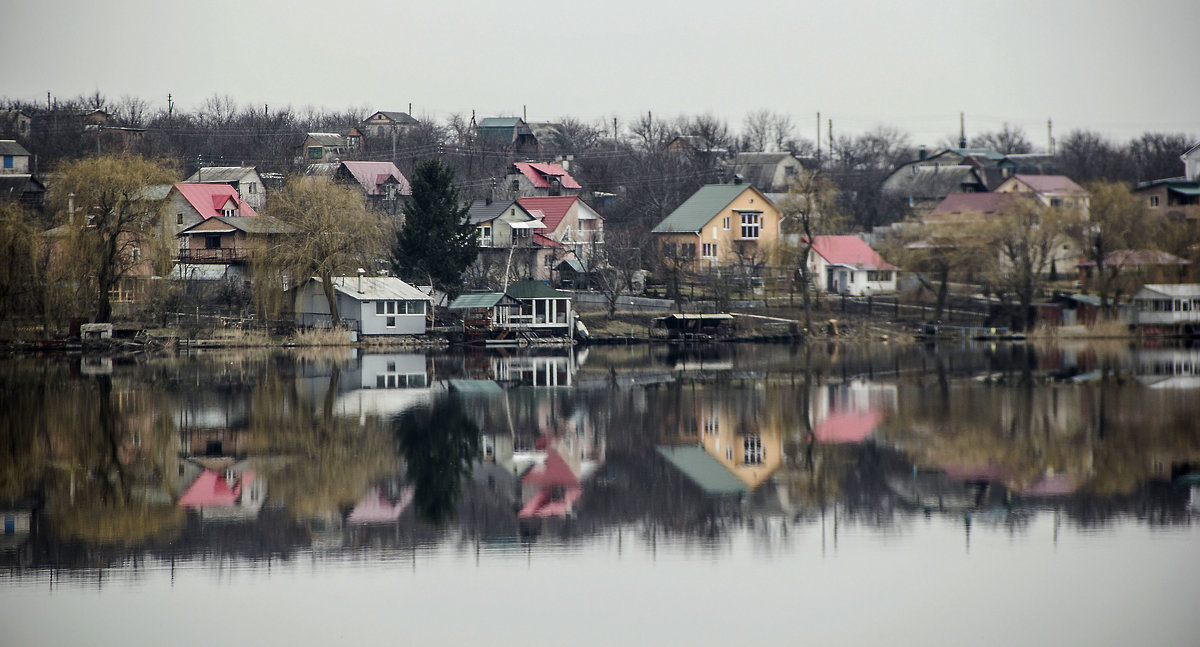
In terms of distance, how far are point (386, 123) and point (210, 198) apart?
39.6m

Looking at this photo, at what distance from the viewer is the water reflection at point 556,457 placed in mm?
16531

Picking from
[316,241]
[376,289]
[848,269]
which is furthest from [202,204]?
[848,269]

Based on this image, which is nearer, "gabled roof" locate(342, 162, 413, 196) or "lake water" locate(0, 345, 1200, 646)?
"lake water" locate(0, 345, 1200, 646)

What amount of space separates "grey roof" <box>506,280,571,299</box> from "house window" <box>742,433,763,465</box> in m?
27.7

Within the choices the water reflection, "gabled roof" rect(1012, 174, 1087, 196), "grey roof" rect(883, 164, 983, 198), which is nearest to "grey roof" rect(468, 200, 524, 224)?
the water reflection

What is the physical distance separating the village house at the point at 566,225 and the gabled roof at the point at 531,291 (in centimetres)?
1037

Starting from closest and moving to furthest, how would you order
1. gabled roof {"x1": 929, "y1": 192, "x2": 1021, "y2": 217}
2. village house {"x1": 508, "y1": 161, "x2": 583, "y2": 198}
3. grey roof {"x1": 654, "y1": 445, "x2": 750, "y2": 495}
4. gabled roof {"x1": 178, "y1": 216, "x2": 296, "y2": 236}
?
grey roof {"x1": 654, "y1": 445, "x2": 750, "y2": 495}
gabled roof {"x1": 178, "y1": 216, "x2": 296, "y2": 236}
gabled roof {"x1": 929, "y1": 192, "x2": 1021, "y2": 217}
village house {"x1": 508, "y1": 161, "x2": 583, "y2": 198}

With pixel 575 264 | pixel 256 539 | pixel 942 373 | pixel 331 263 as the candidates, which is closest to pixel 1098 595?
pixel 256 539

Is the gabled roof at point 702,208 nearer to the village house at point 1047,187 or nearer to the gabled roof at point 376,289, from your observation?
the gabled roof at point 376,289

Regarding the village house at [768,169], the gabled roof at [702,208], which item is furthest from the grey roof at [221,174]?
the village house at [768,169]

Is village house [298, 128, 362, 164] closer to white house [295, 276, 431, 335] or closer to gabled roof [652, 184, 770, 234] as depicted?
gabled roof [652, 184, 770, 234]

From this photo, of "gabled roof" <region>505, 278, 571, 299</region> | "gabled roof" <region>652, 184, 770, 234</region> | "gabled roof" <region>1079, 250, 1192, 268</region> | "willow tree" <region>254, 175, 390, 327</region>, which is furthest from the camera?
"gabled roof" <region>652, 184, 770, 234</region>

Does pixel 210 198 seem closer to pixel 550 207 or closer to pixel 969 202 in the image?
pixel 550 207

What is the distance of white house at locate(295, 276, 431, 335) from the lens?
48.8 meters
